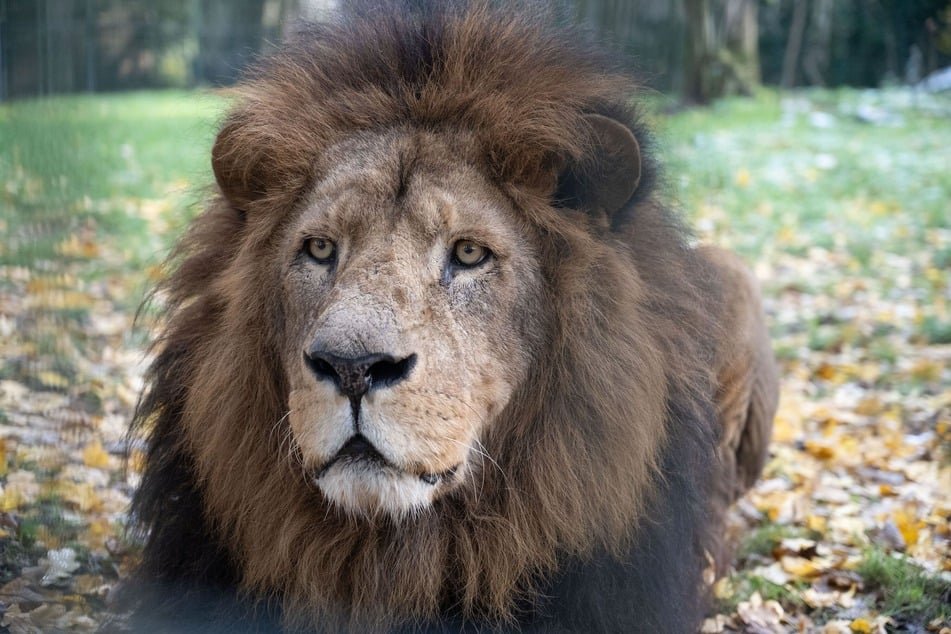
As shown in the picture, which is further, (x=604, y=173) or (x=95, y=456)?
(x=95, y=456)

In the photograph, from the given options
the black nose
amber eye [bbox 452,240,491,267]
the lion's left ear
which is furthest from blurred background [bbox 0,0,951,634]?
the black nose

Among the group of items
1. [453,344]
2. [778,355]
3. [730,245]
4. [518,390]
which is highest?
[453,344]

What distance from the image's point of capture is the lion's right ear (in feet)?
10.2

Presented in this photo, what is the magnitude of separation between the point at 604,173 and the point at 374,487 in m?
1.09

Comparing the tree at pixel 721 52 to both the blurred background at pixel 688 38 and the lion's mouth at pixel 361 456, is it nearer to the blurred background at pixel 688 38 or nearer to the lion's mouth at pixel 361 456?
the blurred background at pixel 688 38

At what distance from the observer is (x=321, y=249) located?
2.93 meters

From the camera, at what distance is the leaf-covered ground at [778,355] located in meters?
3.62

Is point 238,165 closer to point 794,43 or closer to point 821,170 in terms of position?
point 821,170

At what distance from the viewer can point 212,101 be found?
396 centimetres

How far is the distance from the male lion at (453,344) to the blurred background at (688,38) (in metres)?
2.17

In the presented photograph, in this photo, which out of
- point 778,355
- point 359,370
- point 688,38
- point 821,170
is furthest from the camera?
point 821,170

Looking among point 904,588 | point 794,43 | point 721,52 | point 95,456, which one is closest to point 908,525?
point 904,588

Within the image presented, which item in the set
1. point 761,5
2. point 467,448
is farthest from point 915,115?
point 467,448

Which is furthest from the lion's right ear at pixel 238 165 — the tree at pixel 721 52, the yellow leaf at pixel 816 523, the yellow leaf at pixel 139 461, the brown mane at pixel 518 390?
the tree at pixel 721 52
